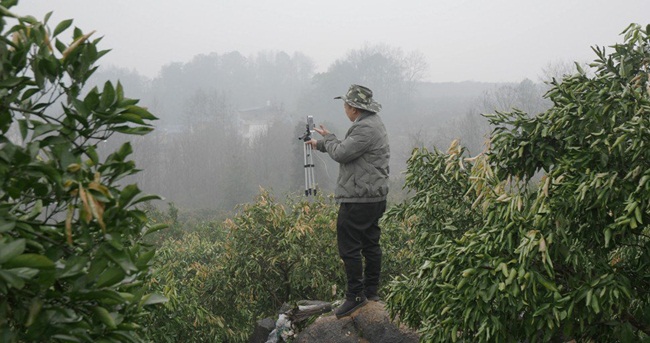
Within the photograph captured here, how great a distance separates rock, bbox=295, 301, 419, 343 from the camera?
21.9ft

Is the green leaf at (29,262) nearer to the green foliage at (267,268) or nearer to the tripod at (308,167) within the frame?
the tripod at (308,167)

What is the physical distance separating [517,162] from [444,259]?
2.97ft

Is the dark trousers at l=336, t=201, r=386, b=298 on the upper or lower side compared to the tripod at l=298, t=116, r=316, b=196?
lower

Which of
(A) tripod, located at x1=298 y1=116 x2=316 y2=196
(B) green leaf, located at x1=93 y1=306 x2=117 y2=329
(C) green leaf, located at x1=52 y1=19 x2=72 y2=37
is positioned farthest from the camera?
(A) tripod, located at x1=298 y1=116 x2=316 y2=196

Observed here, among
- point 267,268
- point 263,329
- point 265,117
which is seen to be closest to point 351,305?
point 263,329

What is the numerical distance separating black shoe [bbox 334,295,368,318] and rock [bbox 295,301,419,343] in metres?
0.07

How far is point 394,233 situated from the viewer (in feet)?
32.5

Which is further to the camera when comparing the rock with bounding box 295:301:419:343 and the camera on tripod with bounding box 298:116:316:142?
the camera on tripod with bounding box 298:116:316:142

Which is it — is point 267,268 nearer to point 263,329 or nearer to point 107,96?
point 263,329

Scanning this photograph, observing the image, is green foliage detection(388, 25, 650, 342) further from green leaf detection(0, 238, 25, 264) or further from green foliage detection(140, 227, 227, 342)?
green leaf detection(0, 238, 25, 264)

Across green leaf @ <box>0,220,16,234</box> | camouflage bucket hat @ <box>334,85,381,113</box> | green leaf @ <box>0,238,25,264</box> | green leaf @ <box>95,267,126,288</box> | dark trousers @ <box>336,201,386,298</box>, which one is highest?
camouflage bucket hat @ <box>334,85,381,113</box>

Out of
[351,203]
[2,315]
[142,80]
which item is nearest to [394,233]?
[351,203]

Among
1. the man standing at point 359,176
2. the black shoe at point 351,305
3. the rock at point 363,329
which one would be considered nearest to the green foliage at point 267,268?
the rock at point 363,329

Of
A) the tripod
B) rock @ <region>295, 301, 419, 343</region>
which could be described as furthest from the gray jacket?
rock @ <region>295, 301, 419, 343</region>
